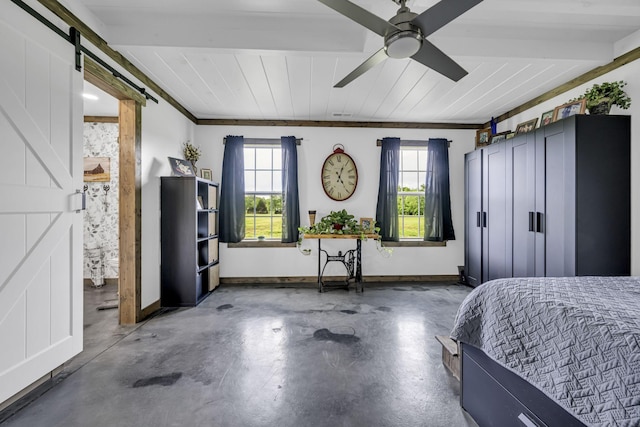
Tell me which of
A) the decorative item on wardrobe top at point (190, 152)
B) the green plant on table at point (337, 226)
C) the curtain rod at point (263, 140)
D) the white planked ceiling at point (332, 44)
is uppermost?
the white planked ceiling at point (332, 44)

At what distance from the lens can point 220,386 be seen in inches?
79.0

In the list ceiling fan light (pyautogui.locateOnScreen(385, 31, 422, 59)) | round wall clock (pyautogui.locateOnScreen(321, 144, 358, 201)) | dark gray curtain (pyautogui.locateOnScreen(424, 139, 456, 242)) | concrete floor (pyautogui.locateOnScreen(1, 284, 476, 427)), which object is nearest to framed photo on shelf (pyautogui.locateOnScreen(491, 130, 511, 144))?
dark gray curtain (pyautogui.locateOnScreen(424, 139, 456, 242))

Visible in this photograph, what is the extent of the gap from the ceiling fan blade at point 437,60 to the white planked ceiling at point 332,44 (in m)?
0.50

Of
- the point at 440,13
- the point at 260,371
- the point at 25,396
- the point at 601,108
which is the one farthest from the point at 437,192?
the point at 25,396

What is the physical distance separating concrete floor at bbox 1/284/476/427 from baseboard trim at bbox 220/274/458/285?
1165 mm

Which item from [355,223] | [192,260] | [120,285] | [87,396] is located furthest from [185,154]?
[87,396]

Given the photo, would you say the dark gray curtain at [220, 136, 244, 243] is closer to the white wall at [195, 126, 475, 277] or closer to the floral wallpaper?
the white wall at [195, 126, 475, 277]

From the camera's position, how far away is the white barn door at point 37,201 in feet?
5.54

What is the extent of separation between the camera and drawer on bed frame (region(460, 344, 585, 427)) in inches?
46.2

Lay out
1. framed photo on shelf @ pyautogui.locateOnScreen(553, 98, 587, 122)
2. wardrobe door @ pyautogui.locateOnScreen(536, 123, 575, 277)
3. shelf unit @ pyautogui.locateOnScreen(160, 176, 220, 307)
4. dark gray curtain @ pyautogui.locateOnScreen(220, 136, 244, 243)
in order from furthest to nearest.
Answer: dark gray curtain @ pyautogui.locateOnScreen(220, 136, 244, 243) < shelf unit @ pyautogui.locateOnScreen(160, 176, 220, 307) < framed photo on shelf @ pyautogui.locateOnScreen(553, 98, 587, 122) < wardrobe door @ pyautogui.locateOnScreen(536, 123, 575, 277)

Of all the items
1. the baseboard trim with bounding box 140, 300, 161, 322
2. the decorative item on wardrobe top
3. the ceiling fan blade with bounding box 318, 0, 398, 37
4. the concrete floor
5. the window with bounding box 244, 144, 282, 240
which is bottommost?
the concrete floor

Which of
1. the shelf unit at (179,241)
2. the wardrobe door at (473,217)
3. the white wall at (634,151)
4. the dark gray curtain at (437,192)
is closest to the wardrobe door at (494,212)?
the wardrobe door at (473,217)

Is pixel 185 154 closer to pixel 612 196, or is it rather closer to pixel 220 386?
pixel 220 386

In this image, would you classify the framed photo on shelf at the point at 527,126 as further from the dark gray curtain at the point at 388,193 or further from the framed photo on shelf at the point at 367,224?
the framed photo on shelf at the point at 367,224
